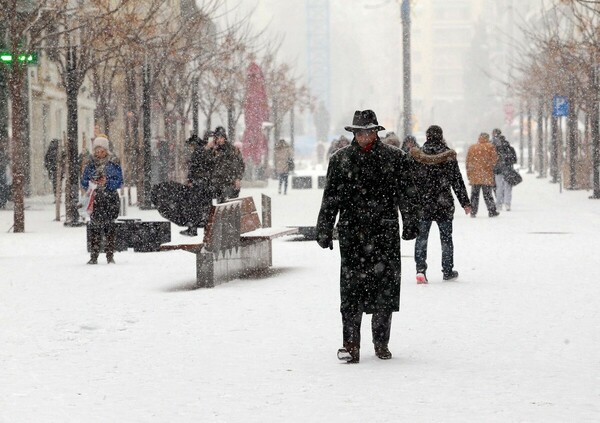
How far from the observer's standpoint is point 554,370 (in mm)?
9211

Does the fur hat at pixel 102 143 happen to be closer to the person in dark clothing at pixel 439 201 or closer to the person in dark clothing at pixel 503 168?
the person in dark clothing at pixel 439 201

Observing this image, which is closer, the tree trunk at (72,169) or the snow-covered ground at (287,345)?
the snow-covered ground at (287,345)

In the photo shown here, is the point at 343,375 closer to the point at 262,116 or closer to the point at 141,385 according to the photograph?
the point at 141,385

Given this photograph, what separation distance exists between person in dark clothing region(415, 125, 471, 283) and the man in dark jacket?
5300 mm

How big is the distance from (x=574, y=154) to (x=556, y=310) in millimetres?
30708

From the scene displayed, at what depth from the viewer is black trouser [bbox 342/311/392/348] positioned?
966 centimetres

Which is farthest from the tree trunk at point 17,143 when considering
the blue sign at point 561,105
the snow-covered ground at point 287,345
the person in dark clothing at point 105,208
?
the blue sign at point 561,105

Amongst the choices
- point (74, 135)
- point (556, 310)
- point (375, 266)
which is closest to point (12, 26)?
point (74, 135)

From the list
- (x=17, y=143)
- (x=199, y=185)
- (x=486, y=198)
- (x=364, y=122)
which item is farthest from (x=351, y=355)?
(x=486, y=198)

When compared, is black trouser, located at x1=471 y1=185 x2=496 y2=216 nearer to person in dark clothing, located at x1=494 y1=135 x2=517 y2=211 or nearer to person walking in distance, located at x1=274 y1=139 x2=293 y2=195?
person in dark clothing, located at x1=494 y1=135 x2=517 y2=211

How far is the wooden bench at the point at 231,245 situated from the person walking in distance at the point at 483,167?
1127 centimetres

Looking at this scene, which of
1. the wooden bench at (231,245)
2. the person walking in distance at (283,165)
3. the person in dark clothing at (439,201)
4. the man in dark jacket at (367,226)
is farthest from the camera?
the person walking in distance at (283,165)

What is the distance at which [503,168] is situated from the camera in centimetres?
3130

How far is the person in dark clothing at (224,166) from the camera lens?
2453 centimetres
